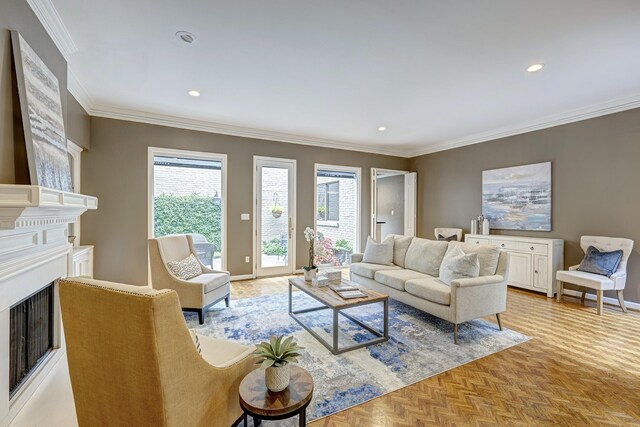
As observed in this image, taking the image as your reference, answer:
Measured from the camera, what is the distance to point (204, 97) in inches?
152

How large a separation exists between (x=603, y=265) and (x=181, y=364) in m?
4.95

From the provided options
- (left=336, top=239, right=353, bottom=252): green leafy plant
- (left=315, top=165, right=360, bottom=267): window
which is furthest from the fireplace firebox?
(left=336, top=239, right=353, bottom=252): green leafy plant

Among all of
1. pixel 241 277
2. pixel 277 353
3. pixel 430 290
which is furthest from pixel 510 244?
pixel 277 353

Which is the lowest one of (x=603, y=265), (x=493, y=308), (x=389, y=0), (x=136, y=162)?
(x=493, y=308)

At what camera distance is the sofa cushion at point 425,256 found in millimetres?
3740

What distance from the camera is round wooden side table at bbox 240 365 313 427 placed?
1276 mm

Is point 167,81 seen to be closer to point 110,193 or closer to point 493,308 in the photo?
point 110,193

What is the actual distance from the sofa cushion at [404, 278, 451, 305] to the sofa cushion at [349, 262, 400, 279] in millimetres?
665

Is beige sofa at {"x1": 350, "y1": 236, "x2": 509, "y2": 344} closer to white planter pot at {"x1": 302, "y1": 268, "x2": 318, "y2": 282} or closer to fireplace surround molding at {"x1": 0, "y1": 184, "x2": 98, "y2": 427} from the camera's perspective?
white planter pot at {"x1": 302, "y1": 268, "x2": 318, "y2": 282}

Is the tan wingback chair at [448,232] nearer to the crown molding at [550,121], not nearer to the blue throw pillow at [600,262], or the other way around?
the crown molding at [550,121]

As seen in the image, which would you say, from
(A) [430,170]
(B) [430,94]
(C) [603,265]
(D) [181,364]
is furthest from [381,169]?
(D) [181,364]

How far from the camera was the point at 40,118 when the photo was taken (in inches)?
80.0

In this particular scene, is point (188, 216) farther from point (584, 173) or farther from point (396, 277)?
point (584, 173)

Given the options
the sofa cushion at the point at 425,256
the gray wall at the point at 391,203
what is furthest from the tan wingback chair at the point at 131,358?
the gray wall at the point at 391,203
